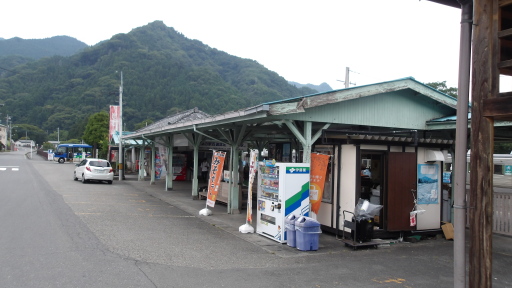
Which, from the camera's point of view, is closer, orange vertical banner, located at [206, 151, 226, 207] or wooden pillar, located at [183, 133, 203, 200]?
orange vertical banner, located at [206, 151, 226, 207]

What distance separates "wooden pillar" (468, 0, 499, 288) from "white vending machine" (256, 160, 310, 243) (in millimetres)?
4936

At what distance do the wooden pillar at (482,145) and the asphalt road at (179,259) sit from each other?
2.46 metres

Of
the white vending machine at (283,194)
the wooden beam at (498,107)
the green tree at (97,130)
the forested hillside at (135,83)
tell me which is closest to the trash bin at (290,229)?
the white vending machine at (283,194)

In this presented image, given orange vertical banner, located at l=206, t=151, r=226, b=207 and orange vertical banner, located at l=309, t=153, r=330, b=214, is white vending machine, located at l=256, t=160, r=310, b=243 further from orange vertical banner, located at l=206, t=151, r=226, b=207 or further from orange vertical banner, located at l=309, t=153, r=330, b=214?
orange vertical banner, located at l=206, t=151, r=226, b=207

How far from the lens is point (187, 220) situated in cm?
1166

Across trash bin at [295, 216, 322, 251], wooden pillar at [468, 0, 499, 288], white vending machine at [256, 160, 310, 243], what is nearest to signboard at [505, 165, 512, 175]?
white vending machine at [256, 160, 310, 243]

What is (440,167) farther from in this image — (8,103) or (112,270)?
(8,103)

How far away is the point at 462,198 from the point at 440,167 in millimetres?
6604

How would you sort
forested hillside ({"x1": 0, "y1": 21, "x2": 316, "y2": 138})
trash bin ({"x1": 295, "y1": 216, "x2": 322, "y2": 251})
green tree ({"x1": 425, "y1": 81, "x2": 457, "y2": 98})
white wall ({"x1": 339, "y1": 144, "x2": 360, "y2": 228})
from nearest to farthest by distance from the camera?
trash bin ({"x1": 295, "y1": 216, "x2": 322, "y2": 251}), white wall ({"x1": 339, "y1": 144, "x2": 360, "y2": 228}), green tree ({"x1": 425, "y1": 81, "x2": 457, "y2": 98}), forested hillside ({"x1": 0, "y1": 21, "x2": 316, "y2": 138})

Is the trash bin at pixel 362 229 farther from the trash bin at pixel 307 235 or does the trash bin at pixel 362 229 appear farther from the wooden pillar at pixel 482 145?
the wooden pillar at pixel 482 145

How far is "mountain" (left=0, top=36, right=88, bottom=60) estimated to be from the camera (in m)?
169

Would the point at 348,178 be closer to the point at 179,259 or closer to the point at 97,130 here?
the point at 179,259

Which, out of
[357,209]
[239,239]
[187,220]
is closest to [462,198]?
[357,209]

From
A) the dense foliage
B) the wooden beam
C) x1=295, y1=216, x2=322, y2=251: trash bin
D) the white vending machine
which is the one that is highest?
the dense foliage
